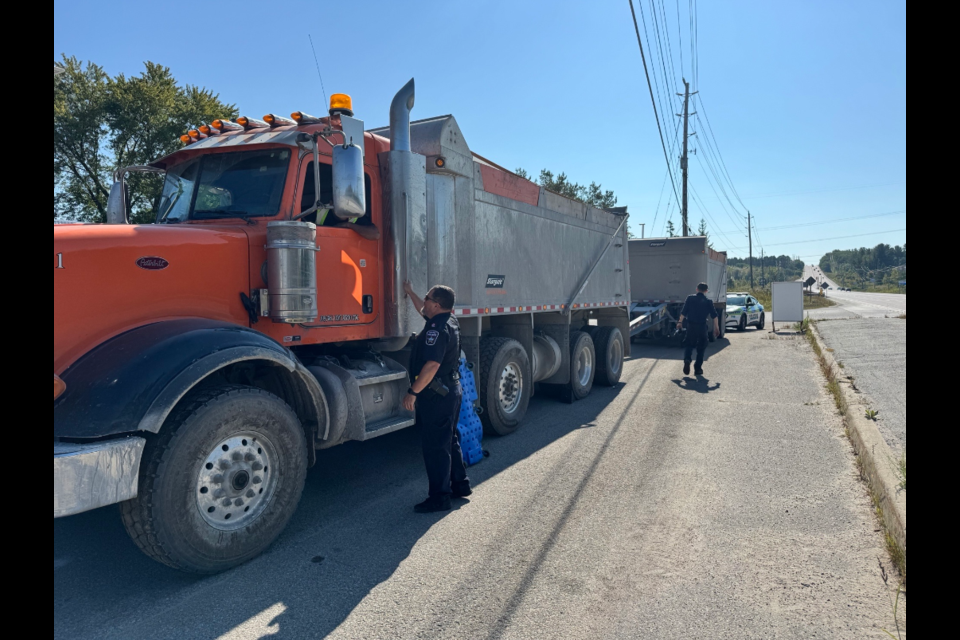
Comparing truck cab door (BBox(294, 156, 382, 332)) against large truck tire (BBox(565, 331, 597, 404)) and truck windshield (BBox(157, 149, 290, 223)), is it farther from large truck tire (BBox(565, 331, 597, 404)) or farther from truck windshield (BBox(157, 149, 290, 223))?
large truck tire (BBox(565, 331, 597, 404))

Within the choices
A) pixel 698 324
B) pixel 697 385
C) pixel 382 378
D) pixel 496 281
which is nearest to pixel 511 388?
pixel 496 281

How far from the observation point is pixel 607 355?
10273 mm

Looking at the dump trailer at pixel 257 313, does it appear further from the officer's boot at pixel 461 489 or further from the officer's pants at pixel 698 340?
the officer's pants at pixel 698 340

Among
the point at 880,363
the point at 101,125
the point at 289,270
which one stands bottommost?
the point at 880,363

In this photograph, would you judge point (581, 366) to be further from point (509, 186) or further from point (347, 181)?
point (347, 181)

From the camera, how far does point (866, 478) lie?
5.30 metres

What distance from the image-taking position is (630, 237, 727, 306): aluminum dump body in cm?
1653

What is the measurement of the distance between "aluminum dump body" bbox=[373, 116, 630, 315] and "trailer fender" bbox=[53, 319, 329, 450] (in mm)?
2191

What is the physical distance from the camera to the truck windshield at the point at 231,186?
4.60 m

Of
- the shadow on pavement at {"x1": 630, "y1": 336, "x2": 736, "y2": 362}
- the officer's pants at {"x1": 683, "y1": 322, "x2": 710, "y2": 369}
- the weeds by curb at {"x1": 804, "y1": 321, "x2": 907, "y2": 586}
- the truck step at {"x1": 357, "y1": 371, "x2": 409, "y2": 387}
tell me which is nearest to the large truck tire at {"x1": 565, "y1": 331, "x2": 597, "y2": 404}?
the officer's pants at {"x1": 683, "y1": 322, "x2": 710, "y2": 369}

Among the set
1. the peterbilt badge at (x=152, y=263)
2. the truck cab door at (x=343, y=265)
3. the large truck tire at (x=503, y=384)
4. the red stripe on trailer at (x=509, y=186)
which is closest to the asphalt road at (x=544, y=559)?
the large truck tire at (x=503, y=384)

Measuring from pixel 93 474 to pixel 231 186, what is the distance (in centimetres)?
249

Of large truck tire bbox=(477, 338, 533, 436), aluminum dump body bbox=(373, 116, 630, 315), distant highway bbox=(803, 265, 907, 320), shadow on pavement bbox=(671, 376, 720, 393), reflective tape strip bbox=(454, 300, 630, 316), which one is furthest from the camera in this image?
distant highway bbox=(803, 265, 907, 320)
